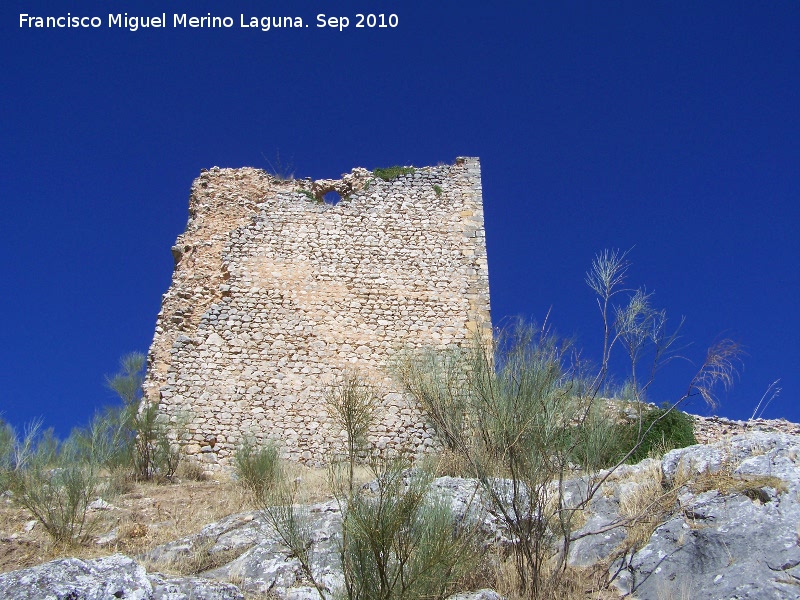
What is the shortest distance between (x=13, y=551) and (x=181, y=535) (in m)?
1.36

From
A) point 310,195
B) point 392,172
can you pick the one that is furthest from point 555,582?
point 392,172

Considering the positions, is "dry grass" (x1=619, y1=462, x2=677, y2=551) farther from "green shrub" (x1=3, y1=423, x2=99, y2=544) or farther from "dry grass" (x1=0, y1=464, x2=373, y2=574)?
"green shrub" (x1=3, y1=423, x2=99, y2=544)

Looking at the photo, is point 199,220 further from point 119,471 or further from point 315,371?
point 119,471

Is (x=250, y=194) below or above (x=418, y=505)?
above

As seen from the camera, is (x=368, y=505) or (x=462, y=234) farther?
(x=462, y=234)

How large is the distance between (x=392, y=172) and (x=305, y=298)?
9.66 feet

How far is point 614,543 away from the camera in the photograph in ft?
17.9

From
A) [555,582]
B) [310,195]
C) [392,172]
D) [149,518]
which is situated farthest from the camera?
[392,172]

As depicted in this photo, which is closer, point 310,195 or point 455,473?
point 455,473

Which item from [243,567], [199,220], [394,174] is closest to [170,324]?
[199,220]

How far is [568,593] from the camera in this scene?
485 centimetres

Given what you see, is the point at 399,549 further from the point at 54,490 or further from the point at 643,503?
the point at 54,490

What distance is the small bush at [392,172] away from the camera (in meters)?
11.6

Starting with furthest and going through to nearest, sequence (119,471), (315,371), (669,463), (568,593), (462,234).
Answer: (462,234) → (315,371) → (119,471) → (669,463) → (568,593)
